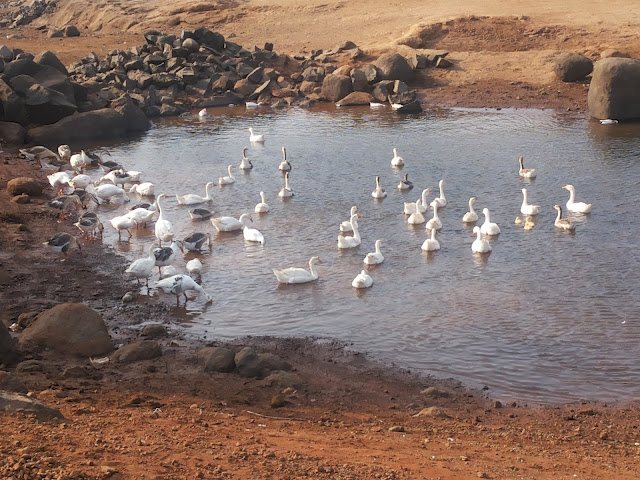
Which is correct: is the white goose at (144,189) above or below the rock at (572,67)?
below

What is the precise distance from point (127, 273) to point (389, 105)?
18277 mm

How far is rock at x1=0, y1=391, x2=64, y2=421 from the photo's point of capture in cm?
770

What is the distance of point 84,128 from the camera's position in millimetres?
28297

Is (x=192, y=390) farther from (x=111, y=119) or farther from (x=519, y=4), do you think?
(x=519, y=4)

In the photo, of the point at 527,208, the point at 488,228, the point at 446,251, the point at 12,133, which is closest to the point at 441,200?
the point at 527,208

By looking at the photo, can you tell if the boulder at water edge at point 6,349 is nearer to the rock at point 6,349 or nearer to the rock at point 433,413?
the rock at point 6,349

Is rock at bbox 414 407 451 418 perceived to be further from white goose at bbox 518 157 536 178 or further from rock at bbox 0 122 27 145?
rock at bbox 0 122 27 145

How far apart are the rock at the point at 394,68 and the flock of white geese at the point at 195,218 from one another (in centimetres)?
1006

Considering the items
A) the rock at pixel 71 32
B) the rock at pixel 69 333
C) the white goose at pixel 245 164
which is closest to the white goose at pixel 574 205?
the white goose at pixel 245 164

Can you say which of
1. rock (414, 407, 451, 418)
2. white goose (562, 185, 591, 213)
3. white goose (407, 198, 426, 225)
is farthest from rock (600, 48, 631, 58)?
rock (414, 407, 451, 418)

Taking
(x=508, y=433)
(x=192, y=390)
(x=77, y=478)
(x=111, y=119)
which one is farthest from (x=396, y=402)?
(x=111, y=119)

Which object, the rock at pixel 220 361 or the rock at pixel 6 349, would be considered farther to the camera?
the rock at pixel 220 361

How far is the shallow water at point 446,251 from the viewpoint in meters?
11.7

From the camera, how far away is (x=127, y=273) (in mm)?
14570
